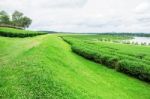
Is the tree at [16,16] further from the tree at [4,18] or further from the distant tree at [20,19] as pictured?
the tree at [4,18]

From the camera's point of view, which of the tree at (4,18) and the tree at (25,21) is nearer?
the tree at (4,18)

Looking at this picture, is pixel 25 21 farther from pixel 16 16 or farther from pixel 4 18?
pixel 4 18

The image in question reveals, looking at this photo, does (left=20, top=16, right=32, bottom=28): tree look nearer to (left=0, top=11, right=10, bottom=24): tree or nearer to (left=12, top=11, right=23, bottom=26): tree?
(left=12, top=11, right=23, bottom=26): tree

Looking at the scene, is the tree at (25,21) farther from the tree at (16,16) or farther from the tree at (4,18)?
the tree at (4,18)

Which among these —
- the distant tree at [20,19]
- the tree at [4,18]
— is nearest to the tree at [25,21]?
the distant tree at [20,19]

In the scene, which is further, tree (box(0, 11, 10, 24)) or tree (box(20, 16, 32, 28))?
tree (box(20, 16, 32, 28))

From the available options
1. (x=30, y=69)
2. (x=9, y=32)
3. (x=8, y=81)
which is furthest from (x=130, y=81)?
(x=9, y=32)

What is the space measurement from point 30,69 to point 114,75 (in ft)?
40.5

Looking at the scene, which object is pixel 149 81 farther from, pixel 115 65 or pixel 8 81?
pixel 8 81

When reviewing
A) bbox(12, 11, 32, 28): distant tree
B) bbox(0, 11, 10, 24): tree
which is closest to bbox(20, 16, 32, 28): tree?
bbox(12, 11, 32, 28): distant tree

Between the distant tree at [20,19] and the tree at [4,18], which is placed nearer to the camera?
the tree at [4,18]

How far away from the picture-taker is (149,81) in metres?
26.6

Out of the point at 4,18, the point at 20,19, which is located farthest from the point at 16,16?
the point at 4,18

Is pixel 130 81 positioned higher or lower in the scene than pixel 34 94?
lower
